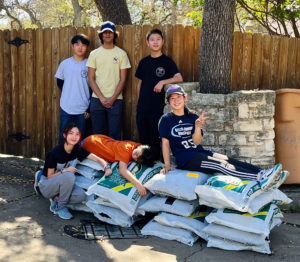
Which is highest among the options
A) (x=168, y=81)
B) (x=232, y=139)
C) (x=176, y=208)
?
(x=168, y=81)

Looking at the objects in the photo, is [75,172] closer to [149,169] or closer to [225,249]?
[149,169]

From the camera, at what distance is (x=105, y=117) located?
19.7ft

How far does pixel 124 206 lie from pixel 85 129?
7.25ft

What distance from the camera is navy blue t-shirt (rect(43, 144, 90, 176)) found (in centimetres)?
467

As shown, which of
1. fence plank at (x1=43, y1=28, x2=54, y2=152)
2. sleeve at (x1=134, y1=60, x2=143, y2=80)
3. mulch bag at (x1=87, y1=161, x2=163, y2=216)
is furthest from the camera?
fence plank at (x1=43, y1=28, x2=54, y2=152)


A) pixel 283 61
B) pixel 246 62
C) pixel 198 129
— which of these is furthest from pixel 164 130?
pixel 283 61

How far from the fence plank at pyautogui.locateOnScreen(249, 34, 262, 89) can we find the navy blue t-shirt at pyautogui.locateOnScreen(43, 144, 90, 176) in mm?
2850

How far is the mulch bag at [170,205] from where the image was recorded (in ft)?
13.6

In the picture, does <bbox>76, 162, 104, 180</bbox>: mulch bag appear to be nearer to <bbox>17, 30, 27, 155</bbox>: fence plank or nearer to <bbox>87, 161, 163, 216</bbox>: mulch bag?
<bbox>87, 161, 163, 216</bbox>: mulch bag

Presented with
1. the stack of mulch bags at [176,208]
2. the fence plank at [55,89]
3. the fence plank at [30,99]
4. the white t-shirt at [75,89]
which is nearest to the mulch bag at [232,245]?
the stack of mulch bags at [176,208]

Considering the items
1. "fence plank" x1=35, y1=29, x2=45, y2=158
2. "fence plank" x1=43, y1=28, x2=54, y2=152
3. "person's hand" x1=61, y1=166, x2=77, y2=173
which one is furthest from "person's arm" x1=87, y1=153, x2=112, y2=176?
"fence plank" x1=35, y1=29, x2=45, y2=158

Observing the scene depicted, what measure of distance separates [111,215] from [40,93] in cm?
313

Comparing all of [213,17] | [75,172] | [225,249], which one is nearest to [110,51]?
[213,17]

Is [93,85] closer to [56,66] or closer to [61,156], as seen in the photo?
[56,66]
